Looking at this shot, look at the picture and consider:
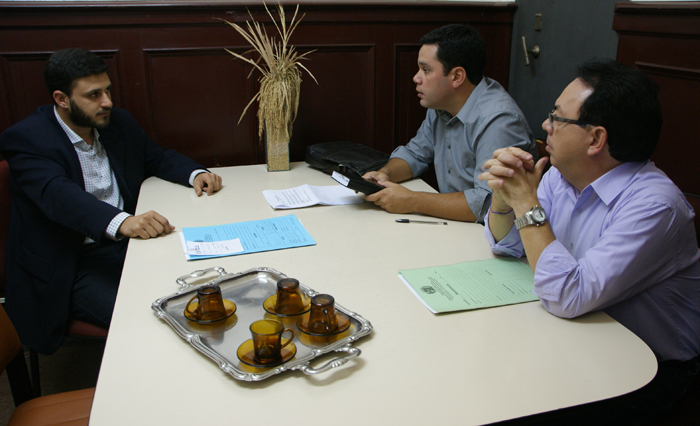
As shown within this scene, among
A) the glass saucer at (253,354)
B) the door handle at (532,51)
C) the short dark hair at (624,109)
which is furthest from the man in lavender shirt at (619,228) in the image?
the door handle at (532,51)

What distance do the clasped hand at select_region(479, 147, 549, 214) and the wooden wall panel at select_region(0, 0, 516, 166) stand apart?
1.51m

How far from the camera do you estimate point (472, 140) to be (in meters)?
2.03

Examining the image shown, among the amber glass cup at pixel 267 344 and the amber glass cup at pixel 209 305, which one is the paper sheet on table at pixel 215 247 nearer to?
the amber glass cup at pixel 209 305

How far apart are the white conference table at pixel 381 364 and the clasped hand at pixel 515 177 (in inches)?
8.0

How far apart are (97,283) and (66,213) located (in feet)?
0.89

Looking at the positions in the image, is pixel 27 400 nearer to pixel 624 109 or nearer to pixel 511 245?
pixel 511 245

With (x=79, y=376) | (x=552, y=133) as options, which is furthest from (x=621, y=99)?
(x=79, y=376)

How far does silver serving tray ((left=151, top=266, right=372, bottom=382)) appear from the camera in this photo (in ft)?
3.14

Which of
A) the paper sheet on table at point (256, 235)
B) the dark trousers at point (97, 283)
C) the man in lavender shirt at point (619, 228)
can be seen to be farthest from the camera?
the dark trousers at point (97, 283)

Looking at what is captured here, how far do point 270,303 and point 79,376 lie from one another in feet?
5.21

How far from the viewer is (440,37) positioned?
83.0 inches

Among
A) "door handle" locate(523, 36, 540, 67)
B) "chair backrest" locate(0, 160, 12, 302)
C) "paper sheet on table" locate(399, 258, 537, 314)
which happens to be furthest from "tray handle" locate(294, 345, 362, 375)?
"door handle" locate(523, 36, 540, 67)

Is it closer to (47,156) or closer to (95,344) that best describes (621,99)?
(47,156)

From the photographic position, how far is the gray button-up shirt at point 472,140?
6.18 ft
